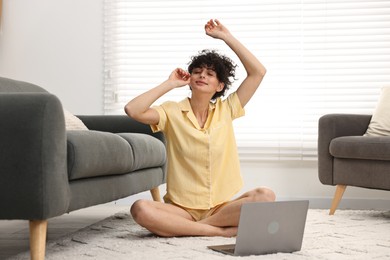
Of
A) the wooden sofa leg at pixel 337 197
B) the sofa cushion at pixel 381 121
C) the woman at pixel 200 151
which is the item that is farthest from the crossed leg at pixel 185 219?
the sofa cushion at pixel 381 121

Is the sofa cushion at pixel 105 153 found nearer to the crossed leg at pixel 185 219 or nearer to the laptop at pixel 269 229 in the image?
the crossed leg at pixel 185 219

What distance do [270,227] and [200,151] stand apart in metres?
0.55

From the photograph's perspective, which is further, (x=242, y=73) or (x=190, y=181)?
(x=242, y=73)

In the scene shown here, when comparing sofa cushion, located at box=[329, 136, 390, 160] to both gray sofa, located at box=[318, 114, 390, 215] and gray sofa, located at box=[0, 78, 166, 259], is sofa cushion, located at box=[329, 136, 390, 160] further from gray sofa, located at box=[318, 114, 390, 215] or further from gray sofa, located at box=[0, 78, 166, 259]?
gray sofa, located at box=[0, 78, 166, 259]

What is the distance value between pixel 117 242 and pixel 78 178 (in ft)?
1.01

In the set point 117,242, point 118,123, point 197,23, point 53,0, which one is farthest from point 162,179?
point 53,0

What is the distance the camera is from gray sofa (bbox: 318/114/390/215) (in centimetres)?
326

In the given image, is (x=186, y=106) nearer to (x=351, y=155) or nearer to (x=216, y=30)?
(x=216, y=30)

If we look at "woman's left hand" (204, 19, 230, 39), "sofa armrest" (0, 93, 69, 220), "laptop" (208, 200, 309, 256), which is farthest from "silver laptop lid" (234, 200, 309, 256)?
"woman's left hand" (204, 19, 230, 39)

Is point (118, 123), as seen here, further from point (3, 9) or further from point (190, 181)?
point (3, 9)

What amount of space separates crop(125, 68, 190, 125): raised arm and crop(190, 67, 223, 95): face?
0.07 m

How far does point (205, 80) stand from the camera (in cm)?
253

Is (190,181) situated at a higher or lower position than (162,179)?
higher

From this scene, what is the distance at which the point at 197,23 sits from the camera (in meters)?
4.47
